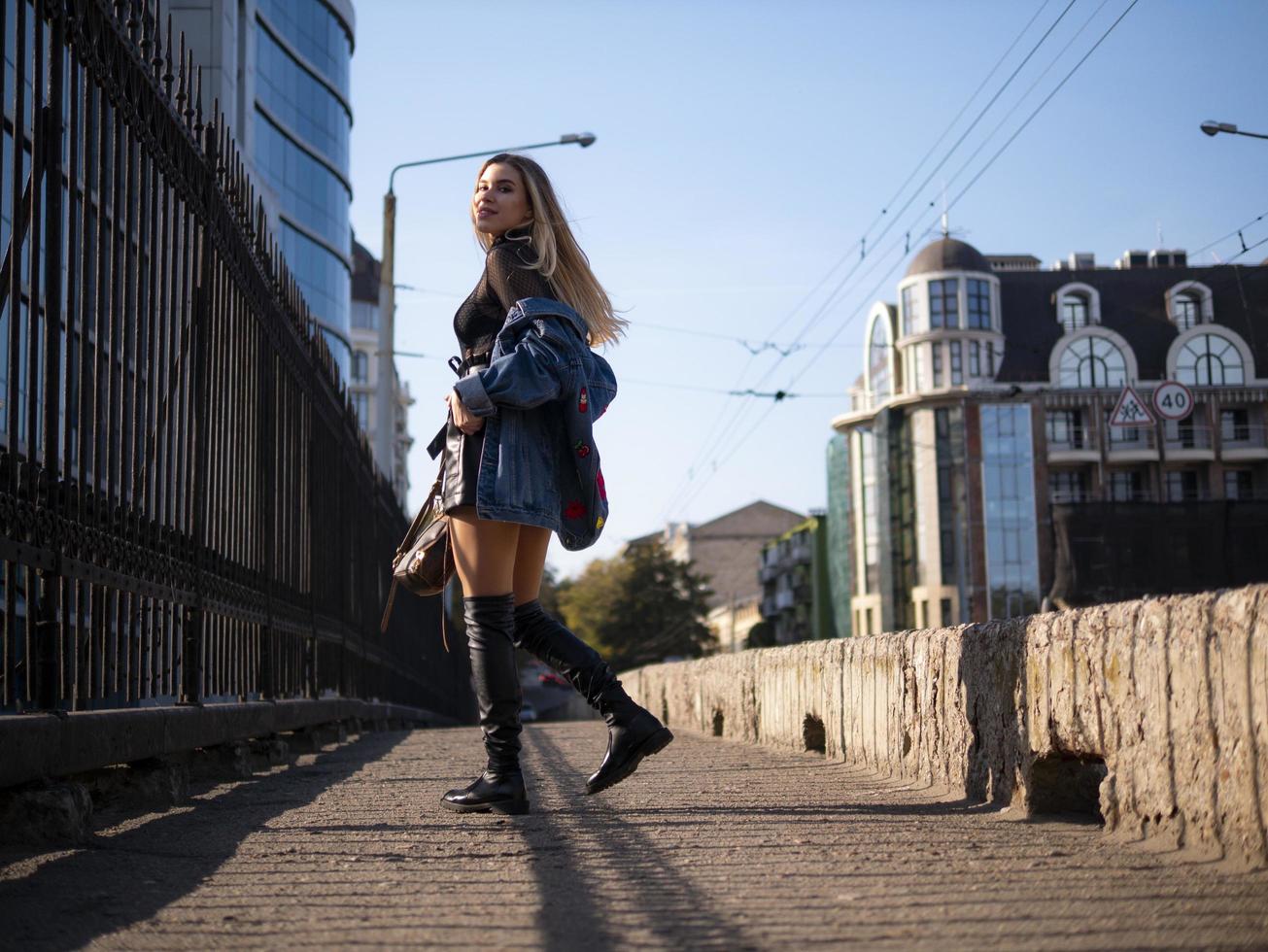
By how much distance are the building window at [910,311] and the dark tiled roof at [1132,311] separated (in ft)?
15.4

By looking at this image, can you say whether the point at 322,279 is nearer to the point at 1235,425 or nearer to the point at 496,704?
the point at 1235,425

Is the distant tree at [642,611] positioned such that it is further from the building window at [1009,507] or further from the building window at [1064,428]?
the building window at [1064,428]

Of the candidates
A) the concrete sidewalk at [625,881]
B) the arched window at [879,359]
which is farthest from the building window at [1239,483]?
the concrete sidewalk at [625,881]

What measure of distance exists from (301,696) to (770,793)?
383cm

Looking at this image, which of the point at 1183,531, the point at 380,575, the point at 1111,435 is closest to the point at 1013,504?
the point at 1111,435

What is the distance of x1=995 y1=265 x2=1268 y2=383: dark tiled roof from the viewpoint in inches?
2936

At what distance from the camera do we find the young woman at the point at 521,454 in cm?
456

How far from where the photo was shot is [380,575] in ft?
45.0

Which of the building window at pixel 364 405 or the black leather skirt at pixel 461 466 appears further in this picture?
the building window at pixel 364 405

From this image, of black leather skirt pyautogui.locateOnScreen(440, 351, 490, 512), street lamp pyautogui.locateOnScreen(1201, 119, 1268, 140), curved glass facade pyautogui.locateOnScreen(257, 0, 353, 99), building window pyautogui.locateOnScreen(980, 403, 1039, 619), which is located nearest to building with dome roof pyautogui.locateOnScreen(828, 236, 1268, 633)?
building window pyautogui.locateOnScreen(980, 403, 1039, 619)

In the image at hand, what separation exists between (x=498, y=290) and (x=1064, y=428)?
2794 inches

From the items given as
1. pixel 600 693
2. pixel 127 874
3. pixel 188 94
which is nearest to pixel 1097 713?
pixel 600 693

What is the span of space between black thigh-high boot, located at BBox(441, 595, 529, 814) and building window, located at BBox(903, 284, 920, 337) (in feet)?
231

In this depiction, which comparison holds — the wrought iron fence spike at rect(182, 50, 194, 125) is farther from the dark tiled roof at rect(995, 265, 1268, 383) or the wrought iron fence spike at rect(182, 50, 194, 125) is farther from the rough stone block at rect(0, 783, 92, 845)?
the dark tiled roof at rect(995, 265, 1268, 383)
